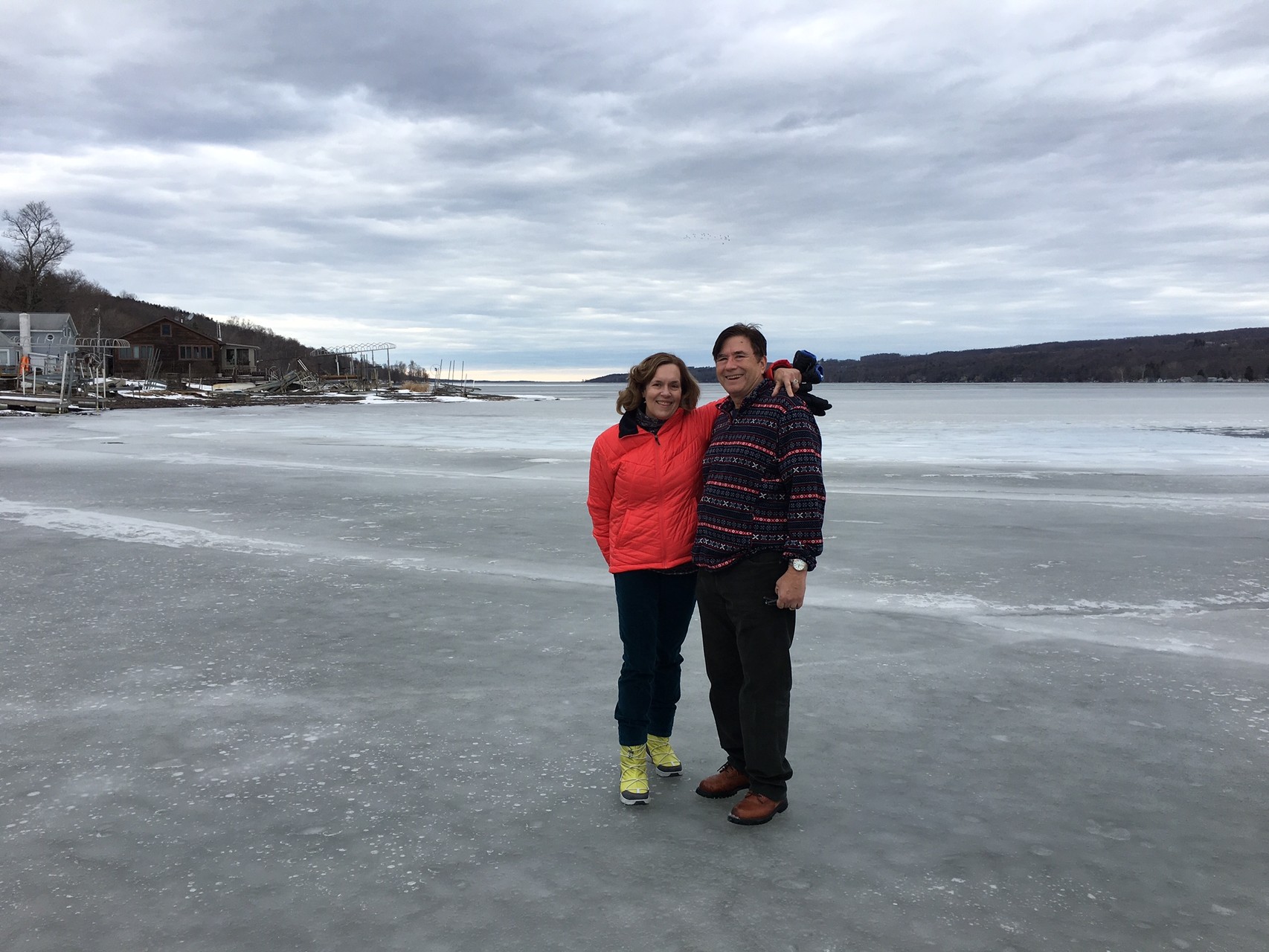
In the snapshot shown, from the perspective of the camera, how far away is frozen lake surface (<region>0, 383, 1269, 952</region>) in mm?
2615

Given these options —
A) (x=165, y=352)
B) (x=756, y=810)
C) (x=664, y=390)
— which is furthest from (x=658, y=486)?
(x=165, y=352)

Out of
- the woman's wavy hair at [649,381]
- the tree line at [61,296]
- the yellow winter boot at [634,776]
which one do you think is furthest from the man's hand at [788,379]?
the tree line at [61,296]

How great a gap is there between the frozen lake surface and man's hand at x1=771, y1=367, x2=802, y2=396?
5.00ft

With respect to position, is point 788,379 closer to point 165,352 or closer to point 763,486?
point 763,486

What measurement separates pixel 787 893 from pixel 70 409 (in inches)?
1597

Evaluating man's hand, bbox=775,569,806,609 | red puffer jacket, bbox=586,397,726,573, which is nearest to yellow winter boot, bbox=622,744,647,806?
red puffer jacket, bbox=586,397,726,573

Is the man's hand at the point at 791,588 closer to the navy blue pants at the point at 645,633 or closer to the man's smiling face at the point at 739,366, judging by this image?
the navy blue pants at the point at 645,633

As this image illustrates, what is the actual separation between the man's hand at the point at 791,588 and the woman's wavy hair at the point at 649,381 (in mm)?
A: 752

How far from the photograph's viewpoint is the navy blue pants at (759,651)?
125 inches

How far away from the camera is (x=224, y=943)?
8.06 ft

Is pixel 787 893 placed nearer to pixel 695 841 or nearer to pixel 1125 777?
pixel 695 841

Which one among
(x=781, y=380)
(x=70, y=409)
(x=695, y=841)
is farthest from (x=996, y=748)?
(x=70, y=409)

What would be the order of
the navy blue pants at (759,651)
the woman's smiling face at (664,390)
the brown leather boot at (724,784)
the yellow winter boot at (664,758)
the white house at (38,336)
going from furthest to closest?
the white house at (38,336)
the yellow winter boot at (664,758)
the brown leather boot at (724,784)
the woman's smiling face at (664,390)
the navy blue pants at (759,651)

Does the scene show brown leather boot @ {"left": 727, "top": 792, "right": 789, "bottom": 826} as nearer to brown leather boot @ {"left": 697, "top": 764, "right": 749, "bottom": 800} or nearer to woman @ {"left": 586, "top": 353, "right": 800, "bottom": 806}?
brown leather boot @ {"left": 697, "top": 764, "right": 749, "bottom": 800}
